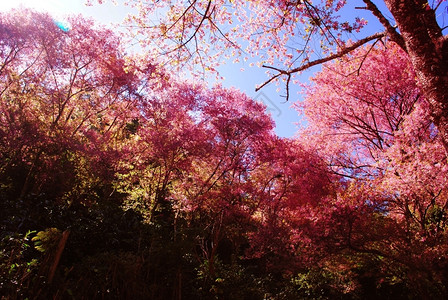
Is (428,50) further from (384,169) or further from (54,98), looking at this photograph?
(54,98)

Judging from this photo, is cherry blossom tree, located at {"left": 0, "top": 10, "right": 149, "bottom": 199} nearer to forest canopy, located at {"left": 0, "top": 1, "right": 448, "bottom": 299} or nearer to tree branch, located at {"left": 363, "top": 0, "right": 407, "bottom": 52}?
forest canopy, located at {"left": 0, "top": 1, "right": 448, "bottom": 299}

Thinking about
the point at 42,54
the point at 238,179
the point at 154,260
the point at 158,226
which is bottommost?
the point at 154,260

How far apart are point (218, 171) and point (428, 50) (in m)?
6.29

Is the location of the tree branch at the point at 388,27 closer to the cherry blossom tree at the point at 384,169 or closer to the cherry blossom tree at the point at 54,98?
the cherry blossom tree at the point at 384,169

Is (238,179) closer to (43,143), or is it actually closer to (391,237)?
(391,237)

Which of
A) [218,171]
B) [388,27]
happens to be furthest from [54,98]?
[388,27]

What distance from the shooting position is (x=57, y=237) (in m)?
4.18

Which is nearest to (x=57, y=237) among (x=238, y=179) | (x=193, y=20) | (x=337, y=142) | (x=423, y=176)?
(x=193, y=20)

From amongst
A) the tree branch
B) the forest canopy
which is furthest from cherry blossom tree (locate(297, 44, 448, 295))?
the tree branch

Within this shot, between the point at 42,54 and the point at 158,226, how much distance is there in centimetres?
731

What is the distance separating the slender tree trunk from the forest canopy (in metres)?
3.02

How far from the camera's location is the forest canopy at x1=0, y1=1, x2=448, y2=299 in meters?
5.55

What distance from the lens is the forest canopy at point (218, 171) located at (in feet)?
18.2

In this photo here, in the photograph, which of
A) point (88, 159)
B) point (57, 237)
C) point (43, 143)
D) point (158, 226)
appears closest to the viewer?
point (57, 237)
